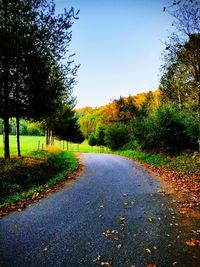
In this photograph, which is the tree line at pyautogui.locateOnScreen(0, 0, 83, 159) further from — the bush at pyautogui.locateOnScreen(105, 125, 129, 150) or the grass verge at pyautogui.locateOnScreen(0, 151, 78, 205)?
the bush at pyautogui.locateOnScreen(105, 125, 129, 150)

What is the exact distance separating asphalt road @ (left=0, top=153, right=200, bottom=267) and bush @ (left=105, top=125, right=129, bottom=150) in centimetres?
2976

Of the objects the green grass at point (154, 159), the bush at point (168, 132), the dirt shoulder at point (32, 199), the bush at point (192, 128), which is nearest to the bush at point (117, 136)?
the green grass at point (154, 159)

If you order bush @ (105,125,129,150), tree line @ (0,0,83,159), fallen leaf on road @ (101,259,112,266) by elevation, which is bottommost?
fallen leaf on road @ (101,259,112,266)

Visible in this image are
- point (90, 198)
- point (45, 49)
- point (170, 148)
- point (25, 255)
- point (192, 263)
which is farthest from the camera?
point (170, 148)

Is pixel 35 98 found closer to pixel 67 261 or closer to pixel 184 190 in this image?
pixel 184 190

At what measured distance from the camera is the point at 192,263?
16.9 feet

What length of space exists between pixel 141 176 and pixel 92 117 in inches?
3175

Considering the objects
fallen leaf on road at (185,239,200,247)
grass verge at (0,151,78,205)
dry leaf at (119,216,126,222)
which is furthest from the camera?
grass verge at (0,151,78,205)

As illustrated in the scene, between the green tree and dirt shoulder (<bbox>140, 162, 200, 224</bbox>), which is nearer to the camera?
dirt shoulder (<bbox>140, 162, 200, 224</bbox>)

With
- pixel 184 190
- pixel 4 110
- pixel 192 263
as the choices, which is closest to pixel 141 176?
pixel 184 190

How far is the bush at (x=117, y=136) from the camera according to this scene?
40500 mm

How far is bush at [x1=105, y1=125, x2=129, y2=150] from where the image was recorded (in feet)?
133

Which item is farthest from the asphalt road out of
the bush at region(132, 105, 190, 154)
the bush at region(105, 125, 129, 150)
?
the bush at region(105, 125, 129, 150)

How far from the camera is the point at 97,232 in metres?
6.80
